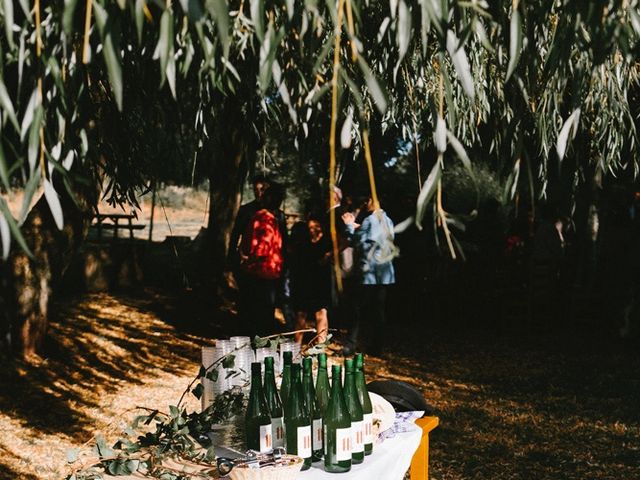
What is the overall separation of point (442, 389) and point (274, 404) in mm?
3892

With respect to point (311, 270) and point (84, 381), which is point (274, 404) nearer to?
point (311, 270)

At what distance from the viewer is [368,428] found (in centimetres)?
249

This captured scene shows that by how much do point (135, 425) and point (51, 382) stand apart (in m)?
4.02

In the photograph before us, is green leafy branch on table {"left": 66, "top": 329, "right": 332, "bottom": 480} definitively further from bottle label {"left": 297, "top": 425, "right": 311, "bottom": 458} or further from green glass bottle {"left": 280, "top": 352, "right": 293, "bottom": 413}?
bottle label {"left": 297, "top": 425, "right": 311, "bottom": 458}

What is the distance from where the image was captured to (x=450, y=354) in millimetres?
7379

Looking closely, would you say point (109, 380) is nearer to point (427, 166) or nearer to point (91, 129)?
point (91, 129)

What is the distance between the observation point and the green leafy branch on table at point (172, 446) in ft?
7.43

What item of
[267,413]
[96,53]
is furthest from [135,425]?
[96,53]

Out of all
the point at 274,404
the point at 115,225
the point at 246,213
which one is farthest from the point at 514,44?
the point at 115,225

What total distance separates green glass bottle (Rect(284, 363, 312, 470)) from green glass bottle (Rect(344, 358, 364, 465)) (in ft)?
0.44

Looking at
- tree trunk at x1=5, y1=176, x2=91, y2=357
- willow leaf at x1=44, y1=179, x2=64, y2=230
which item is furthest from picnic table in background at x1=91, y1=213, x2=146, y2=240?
willow leaf at x1=44, y1=179, x2=64, y2=230

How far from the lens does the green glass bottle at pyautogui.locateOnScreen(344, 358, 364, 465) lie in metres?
2.41

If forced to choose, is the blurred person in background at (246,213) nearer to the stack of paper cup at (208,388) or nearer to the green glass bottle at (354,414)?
the stack of paper cup at (208,388)

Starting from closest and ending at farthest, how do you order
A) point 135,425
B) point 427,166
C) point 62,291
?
point 135,425, point 62,291, point 427,166
